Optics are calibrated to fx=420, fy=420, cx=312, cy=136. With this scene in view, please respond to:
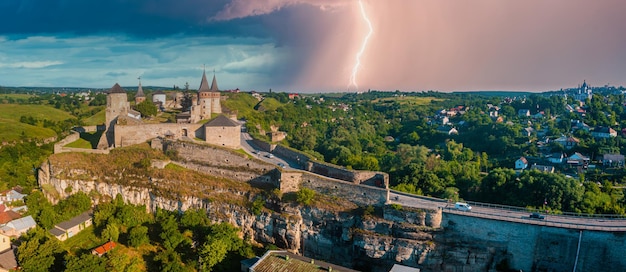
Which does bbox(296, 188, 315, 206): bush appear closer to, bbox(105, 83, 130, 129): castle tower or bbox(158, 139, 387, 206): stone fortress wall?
bbox(158, 139, 387, 206): stone fortress wall

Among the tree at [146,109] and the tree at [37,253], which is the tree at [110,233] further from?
the tree at [146,109]

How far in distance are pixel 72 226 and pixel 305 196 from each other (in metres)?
19.2

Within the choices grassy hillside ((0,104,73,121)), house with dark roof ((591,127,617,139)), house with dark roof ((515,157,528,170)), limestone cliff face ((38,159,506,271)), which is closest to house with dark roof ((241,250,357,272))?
limestone cliff face ((38,159,506,271))

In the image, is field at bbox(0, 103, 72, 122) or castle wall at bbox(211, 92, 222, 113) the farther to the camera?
field at bbox(0, 103, 72, 122)

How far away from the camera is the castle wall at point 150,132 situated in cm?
4172

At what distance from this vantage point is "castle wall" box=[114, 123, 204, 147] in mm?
41719

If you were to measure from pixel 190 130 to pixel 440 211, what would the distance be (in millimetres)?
26057

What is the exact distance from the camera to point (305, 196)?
33.8m

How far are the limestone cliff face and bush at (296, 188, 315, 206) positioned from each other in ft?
1.83

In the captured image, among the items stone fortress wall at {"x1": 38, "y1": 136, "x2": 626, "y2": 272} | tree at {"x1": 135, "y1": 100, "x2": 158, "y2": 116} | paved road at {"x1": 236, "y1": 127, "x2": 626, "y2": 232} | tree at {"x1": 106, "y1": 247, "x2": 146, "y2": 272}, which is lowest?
tree at {"x1": 106, "y1": 247, "x2": 146, "y2": 272}

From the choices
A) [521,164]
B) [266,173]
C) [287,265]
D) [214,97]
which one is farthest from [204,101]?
[521,164]

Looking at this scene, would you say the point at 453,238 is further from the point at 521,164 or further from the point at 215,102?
the point at 521,164

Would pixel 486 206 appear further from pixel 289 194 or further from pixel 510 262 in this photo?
pixel 289 194

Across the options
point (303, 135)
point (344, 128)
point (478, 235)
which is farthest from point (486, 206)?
point (344, 128)
